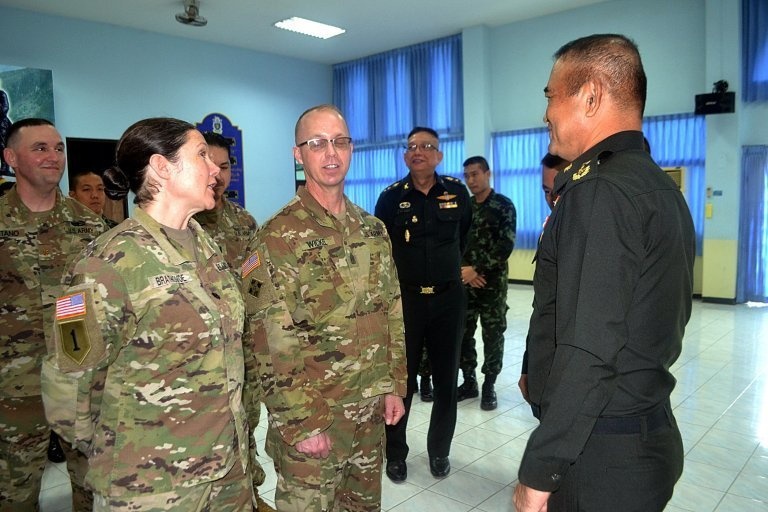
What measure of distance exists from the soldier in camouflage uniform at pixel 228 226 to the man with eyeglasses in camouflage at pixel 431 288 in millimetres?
750

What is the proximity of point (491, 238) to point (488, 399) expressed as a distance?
1.22 m

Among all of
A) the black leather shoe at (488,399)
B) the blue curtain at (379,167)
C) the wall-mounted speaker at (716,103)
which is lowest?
the black leather shoe at (488,399)

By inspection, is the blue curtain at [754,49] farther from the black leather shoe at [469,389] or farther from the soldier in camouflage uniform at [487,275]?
the black leather shoe at [469,389]

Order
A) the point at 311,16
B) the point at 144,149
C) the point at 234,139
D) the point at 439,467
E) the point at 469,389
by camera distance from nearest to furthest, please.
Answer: the point at 144,149 → the point at 439,467 → the point at 469,389 → the point at 311,16 → the point at 234,139

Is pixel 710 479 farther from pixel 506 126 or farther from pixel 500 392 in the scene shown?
pixel 506 126

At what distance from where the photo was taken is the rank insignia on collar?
1.21 metres

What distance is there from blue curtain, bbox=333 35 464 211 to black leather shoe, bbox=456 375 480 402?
19.6 feet

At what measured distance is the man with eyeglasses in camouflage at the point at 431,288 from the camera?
2.92 metres

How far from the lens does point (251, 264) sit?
1.79 meters

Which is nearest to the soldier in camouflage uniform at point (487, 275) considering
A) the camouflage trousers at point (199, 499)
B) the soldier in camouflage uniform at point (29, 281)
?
the soldier in camouflage uniform at point (29, 281)

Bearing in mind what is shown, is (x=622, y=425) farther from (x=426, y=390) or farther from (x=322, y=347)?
(x=426, y=390)

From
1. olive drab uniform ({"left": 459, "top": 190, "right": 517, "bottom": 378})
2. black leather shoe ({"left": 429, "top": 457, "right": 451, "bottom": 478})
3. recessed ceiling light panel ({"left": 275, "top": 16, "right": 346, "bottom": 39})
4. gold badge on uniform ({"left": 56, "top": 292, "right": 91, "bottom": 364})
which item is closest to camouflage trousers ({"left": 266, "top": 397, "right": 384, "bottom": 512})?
gold badge on uniform ({"left": 56, "top": 292, "right": 91, "bottom": 364})

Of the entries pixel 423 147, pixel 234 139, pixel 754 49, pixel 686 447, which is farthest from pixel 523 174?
pixel 423 147

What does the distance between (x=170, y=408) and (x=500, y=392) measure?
133 inches
